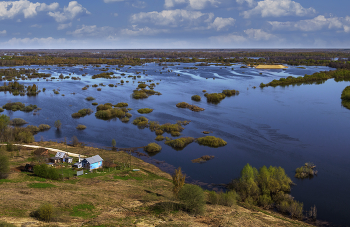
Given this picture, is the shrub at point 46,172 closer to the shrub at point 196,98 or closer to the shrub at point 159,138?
the shrub at point 159,138

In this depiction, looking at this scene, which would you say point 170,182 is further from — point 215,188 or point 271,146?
point 271,146

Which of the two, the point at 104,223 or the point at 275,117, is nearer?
the point at 104,223

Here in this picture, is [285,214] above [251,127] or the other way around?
the other way around

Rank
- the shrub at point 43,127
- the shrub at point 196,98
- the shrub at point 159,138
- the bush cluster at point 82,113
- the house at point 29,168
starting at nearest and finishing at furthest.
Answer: the house at point 29,168, the shrub at point 159,138, the shrub at point 43,127, the bush cluster at point 82,113, the shrub at point 196,98

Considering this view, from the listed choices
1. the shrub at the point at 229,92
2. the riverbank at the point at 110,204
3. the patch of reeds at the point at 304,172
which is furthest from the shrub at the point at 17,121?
the shrub at the point at 229,92

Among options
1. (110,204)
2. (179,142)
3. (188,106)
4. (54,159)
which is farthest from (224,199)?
(188,106)

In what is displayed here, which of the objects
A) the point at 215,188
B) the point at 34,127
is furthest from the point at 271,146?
the point at 34,127

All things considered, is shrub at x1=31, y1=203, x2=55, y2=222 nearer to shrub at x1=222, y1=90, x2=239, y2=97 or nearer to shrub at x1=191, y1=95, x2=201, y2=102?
shrub at x1=191, y1=95, x2=201, y2=102

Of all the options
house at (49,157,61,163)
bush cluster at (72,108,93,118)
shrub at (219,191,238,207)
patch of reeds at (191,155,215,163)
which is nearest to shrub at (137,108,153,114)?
bush cluster at (72,108,93,118)
